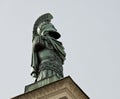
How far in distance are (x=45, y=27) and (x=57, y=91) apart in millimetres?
5805

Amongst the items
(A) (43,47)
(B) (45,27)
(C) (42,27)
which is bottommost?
(A) (43,47)

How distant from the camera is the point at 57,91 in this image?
20078mm

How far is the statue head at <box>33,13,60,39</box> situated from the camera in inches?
968

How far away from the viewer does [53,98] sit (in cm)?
1994

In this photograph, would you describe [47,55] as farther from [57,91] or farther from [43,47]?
[57,91]

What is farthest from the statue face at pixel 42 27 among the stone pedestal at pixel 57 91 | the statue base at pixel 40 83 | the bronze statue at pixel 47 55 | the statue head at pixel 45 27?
the stone pedestal at pixel 57 91

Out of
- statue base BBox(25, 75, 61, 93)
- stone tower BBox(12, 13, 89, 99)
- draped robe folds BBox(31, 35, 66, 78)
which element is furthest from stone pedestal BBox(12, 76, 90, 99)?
draped robe folds BBox(31, 35, 66, 78)

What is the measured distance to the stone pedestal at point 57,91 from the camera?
65.6ft

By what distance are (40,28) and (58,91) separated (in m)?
6.03

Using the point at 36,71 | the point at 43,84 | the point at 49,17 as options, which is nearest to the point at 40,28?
the point at 49,17

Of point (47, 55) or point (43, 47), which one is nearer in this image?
point (47, 55)

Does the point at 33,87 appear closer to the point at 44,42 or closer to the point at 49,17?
the point at 44,42

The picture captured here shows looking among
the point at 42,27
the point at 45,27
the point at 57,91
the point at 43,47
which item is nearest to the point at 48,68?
the point at 43,47

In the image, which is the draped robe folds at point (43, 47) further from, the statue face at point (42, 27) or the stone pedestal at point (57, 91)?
the stone pedestal at point (57, 91)
